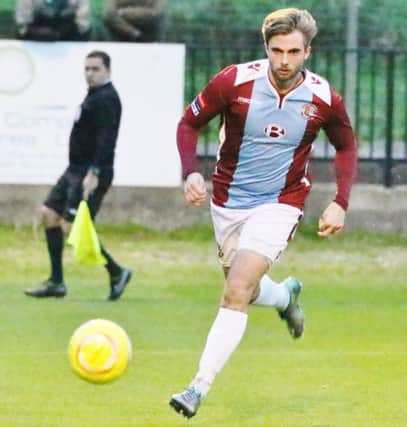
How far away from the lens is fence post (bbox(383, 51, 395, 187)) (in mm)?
19344

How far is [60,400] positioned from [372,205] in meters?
9.69

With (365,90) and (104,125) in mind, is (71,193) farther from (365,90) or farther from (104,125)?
(365,90)

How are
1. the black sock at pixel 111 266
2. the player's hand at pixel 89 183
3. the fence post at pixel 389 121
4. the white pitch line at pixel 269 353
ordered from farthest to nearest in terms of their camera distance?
1. the fence post at pixel 389 121
2. the player's hand at pixel 89 183
3. the black sock at pixel 111 266
4. the white pitch line at pixel 269 353

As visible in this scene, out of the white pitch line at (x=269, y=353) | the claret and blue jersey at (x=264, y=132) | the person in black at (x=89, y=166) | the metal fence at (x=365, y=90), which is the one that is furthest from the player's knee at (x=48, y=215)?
the claret and blue jersey at (x=264, y=132)

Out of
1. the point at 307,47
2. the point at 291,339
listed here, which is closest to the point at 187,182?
the point at 307,47

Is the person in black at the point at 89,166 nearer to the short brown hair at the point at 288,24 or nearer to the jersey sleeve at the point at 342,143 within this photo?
the jersey sleeve at the point at 342,143

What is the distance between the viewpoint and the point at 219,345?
9.20 metres

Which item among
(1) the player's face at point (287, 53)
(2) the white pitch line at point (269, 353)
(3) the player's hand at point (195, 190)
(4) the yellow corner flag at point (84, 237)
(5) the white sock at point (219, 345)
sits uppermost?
(1) the player's face at point (287, 53)

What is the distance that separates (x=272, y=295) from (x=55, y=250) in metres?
4.83

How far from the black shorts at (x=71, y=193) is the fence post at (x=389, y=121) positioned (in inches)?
176

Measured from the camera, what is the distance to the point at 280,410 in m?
9.66

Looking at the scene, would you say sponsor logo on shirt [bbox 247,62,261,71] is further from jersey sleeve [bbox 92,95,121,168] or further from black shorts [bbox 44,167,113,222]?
black shorts [bbox 44,167,113,222]

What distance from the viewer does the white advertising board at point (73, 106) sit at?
60.7 feet

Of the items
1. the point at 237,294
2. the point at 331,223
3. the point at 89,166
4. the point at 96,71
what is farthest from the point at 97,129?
the point at 237,294
